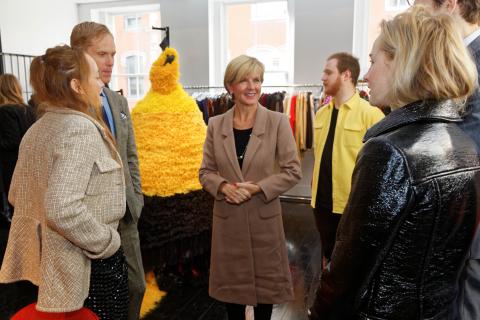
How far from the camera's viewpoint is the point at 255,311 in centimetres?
195

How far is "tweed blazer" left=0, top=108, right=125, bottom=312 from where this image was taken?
115 cm

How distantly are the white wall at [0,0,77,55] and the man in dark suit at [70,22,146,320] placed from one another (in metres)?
3.89

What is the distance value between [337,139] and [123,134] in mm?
1229

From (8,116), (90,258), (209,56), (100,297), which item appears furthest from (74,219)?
(209,56)

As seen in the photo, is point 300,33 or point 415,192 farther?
point 300,33

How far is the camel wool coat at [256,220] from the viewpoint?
6.12 feet

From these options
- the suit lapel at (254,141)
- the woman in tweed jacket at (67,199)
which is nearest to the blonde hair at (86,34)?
the woman in tweed jacket at (67,199)

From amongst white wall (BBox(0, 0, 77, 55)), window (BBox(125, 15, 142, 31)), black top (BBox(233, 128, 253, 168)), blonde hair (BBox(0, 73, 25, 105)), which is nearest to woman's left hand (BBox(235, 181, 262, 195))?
black top (BBox(233, 128, 253, 168))

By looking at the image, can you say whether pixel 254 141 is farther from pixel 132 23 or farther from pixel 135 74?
pixel 132 23

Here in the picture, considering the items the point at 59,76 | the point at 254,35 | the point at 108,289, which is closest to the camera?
the point at 59,76

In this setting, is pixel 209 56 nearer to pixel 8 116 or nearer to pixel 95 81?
pixel 8 116

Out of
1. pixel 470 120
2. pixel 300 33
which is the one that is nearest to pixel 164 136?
pixel 470 120

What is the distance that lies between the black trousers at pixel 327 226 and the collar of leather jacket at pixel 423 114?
152 cm

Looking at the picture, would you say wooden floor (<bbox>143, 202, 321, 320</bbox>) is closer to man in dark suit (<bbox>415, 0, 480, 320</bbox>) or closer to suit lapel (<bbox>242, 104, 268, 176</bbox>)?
suit lapel (<bbox>242, 104, 268, 176</bbox>)
